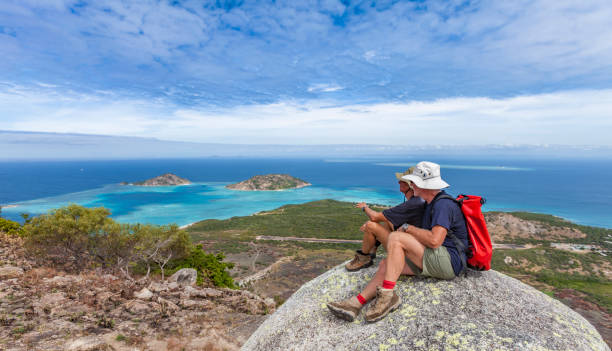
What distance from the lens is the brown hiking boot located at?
4.95 m

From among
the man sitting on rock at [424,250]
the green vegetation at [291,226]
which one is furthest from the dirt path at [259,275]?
the man sitting on rock at [424,250]

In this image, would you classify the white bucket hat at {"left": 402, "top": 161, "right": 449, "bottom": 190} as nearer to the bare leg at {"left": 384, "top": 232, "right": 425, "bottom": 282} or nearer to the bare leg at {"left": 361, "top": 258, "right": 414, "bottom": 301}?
the bare leg at {"left": 384, "top": 232, "right": 425, "bottom": 282}

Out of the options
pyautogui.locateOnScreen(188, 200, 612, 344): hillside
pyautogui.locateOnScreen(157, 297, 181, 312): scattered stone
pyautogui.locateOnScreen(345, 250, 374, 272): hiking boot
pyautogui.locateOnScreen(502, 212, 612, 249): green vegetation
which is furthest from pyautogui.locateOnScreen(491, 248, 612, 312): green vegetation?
pyautogui.locateOnScreen(157, 297, 181, 312): scattered stone

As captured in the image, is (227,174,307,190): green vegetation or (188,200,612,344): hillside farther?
(227,174,307,190): green vegetation

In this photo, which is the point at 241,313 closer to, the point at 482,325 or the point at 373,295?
the point at 373,295

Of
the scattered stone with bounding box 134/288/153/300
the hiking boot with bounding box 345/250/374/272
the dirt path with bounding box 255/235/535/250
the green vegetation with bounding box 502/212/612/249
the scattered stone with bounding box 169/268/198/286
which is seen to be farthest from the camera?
the green vegetation with bounding box 502/212/612/249

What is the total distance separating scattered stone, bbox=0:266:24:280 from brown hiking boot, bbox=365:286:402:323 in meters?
15.8

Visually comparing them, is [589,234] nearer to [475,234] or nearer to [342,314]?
[475,234]

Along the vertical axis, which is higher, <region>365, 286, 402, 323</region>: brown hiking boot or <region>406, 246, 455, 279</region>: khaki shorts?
<region>406, 246, 455, 279</region>: khaki shorts

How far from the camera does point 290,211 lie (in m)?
105

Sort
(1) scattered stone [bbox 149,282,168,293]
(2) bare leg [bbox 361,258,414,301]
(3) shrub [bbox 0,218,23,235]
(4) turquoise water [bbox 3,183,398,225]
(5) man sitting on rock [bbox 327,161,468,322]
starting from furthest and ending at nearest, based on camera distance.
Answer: (4) turquoise water [bbox 3,183,398,225] → (3) shrub [bbox 0,218,23,235] → (1) scattered stone [bbox 149,282,168,293] → (2) bare leg [bbox 361,258,414,301] → (5) man sitting on rock [bbox 327,161,468,322]

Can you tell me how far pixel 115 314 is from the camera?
9617 millimetres

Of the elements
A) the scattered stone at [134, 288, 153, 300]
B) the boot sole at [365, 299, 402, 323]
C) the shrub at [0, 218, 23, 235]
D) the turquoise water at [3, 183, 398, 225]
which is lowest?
the turquoise water at [3, 183, 398, 225]

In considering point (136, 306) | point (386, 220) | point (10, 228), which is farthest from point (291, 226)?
point (386, 220)
